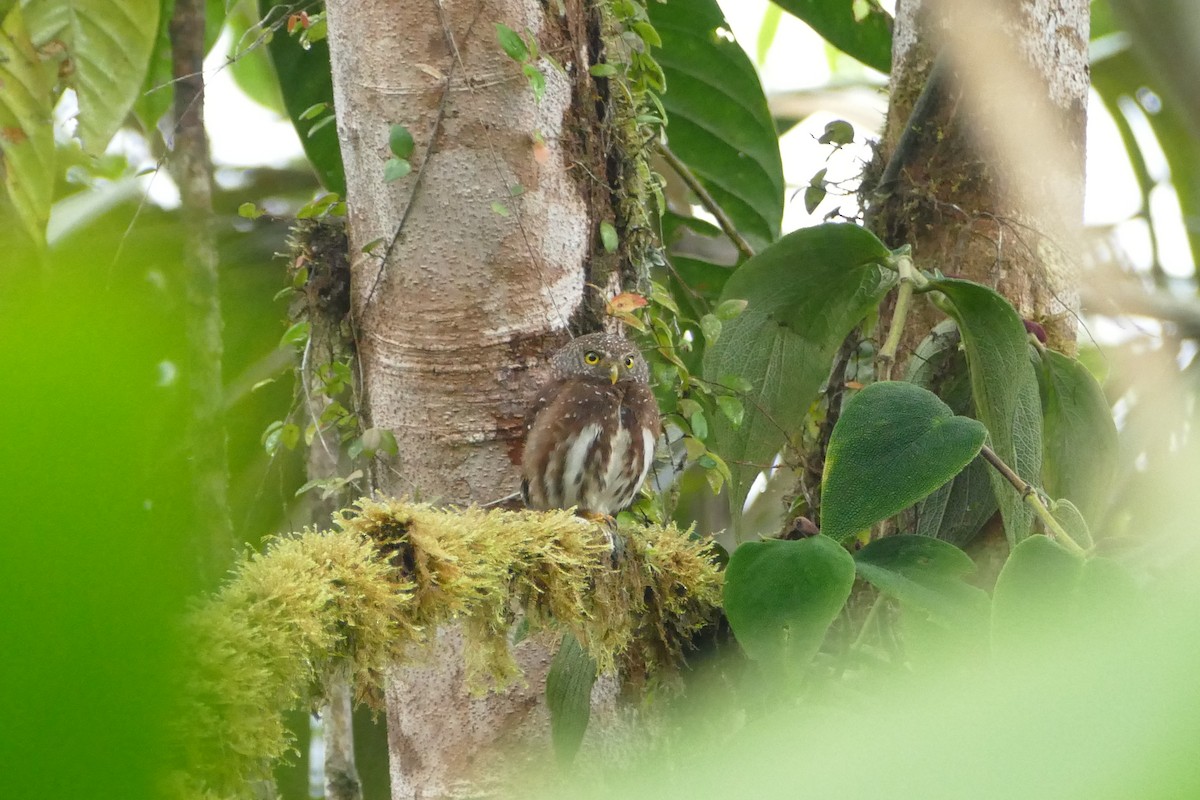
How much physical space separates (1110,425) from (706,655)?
2.71 ft

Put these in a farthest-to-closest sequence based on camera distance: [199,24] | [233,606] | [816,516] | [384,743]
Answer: [384,743] → [199,24] → [816,516] → [233,606]

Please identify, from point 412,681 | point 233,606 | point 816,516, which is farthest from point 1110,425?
point 233,606

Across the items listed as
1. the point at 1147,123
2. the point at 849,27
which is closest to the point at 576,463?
the point at 849,27

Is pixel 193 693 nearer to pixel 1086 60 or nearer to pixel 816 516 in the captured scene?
pixel 816 516

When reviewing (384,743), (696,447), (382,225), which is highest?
(382,225)

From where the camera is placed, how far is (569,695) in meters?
1.83

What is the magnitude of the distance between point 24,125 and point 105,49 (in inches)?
12.1

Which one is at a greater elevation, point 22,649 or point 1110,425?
point 22,649

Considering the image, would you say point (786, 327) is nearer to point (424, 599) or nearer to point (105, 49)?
point (424, 599)

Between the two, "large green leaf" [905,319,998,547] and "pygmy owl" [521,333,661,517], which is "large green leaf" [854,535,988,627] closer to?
"large green leaf" [905,319,998,547]

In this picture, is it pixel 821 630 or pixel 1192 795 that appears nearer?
pixel 1192 795

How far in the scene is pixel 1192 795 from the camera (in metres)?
0.22

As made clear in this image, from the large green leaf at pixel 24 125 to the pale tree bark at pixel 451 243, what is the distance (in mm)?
1053

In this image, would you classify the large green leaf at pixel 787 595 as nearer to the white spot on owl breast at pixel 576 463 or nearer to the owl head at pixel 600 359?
the owl head at pixel 600 359
